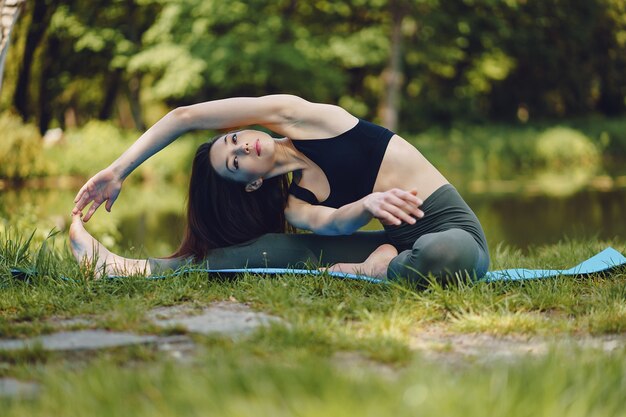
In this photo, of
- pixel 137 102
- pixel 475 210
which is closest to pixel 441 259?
pixel 475 210

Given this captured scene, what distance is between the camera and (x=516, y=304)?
342 centimetres

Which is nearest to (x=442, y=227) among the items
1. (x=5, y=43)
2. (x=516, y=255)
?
(x=516, y=255)

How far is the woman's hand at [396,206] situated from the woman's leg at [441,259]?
0.71 ft

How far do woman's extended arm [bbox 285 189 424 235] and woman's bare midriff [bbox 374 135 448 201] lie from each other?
0.26 metres

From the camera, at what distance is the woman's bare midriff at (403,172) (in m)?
4.03

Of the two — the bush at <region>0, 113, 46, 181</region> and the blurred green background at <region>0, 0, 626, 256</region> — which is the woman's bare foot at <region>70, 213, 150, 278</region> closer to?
the blurred green background at <region>0, 0, 626, 256</region>

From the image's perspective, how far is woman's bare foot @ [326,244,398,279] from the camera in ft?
13.4

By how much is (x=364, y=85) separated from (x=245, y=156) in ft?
→ 84.7

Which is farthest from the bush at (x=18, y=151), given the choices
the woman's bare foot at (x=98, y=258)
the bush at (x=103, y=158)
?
the woman's bare foot at (x=98, y=258)

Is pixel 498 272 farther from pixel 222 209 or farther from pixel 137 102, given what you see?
pixel 137 102

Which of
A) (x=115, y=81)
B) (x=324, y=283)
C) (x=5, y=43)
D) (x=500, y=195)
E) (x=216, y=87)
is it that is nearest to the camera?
(x=324, y=283)

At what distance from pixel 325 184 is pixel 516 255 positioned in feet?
6.34

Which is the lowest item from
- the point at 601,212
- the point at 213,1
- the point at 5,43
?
the point at 601,212

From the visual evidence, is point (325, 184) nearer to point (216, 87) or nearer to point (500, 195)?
point (500, 195)
